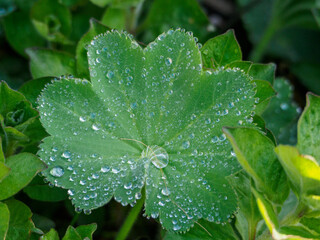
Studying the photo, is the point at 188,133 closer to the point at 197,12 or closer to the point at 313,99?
the point at 313,99

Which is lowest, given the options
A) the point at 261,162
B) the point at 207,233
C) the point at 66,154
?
the point at 207,233

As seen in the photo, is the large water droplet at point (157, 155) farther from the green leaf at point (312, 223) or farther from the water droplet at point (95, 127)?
the green leaf at point (312, 223)

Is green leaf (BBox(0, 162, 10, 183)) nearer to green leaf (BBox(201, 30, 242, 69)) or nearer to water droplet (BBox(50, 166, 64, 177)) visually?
water droplet (BBox(50, 166, 64, 177))

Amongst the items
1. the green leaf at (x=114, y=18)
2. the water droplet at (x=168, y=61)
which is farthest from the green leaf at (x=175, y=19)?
the water droplet at (x=168, y=61)

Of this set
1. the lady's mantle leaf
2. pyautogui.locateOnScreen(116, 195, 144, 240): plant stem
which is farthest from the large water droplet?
pyautogui.locateOnScreen(116, 195, 144, 240): plant stem

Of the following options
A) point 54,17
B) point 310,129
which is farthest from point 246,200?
point 54,17

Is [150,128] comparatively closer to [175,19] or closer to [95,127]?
[95,127]
